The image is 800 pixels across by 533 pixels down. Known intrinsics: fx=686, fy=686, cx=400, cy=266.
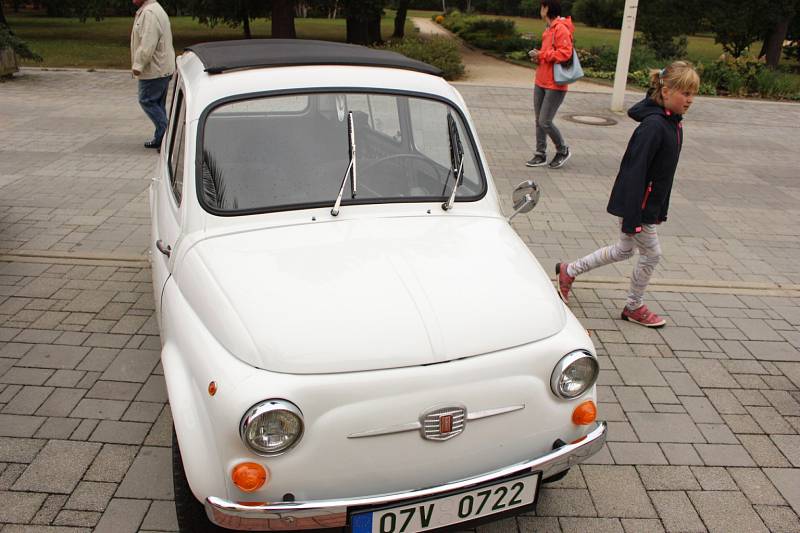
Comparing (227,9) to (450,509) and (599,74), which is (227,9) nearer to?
(599,74)

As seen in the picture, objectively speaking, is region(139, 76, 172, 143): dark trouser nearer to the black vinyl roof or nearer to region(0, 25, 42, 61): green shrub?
the black vinyl roof

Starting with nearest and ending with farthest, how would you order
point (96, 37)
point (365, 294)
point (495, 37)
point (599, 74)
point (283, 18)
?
1. point (365, 294)
2. point (599, 74)
3. point (283, 18)
4. point (96, 37)
5. point (495, 37)

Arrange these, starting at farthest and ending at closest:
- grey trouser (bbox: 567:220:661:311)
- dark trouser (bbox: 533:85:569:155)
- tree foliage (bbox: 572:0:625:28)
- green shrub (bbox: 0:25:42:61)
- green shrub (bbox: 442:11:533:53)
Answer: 1. tree foliage (bbox: 572:0:625:28)
2. green shrub (bbox: 442:11:533:53)
3. green shrub (bbox: 0:25:42:61)
4. dark trouser (bbox: 533:85:569:155)
5. grey trouser (bbox: 567:220:661:311)

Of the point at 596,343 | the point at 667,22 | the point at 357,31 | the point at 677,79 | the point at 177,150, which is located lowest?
→ the point at 596,343

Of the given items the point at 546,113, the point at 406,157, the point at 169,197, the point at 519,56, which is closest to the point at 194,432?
the point at 169,197

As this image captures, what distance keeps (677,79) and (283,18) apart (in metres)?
18.8

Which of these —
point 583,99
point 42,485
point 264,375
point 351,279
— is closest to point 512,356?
point 351,279

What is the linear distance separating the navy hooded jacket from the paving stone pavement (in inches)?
35.6

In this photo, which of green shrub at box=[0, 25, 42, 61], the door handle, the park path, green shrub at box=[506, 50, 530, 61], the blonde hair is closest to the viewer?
the door handle

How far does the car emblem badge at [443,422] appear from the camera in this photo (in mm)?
2527

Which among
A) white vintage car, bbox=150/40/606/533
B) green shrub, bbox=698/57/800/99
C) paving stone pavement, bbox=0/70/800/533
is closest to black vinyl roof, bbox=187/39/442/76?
white vintage car, bbox=150/40/606/533

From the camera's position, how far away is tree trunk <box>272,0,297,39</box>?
68.6 ft

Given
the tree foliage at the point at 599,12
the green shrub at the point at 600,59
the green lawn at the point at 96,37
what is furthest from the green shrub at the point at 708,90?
the tree foliage at the point at 599,12

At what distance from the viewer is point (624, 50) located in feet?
43.3
